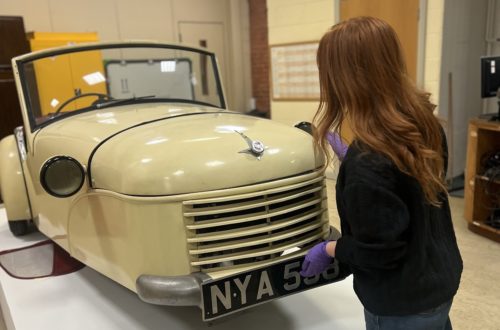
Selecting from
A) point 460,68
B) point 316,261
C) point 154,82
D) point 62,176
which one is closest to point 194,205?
point 316,261

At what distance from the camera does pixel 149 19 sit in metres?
7.93

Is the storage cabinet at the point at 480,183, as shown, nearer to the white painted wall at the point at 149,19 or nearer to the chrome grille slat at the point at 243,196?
the chrome grille slat at the point at 243,196

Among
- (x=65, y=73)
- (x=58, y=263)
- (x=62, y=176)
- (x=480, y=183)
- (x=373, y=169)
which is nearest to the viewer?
(x=373, y=169)

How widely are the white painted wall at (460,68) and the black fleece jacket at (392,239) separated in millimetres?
4050

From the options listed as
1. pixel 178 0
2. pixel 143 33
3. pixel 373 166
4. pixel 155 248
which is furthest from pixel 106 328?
pixel 178 0

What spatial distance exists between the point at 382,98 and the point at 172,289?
1.06m

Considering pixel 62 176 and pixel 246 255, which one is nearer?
pixel 246 255

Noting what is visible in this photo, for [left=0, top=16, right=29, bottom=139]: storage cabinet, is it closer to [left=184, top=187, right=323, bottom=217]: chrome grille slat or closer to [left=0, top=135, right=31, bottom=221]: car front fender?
[left=0, top=135, right=31, bottom=221]: car front fender

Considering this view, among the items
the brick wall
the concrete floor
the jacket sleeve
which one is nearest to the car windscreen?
the concrete floor

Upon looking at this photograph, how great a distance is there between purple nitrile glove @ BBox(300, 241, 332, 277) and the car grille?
0.15 metres

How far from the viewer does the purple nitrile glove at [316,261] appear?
167 cm

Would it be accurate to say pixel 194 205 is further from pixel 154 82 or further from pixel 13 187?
pixel 13 187

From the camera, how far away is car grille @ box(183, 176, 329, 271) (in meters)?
1.77

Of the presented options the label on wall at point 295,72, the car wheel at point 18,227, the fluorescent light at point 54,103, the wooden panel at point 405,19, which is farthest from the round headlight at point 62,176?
the label on wall at point 295,72
